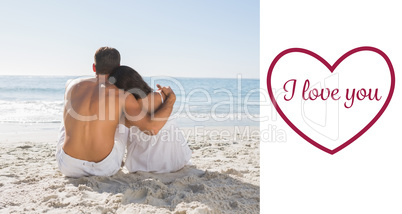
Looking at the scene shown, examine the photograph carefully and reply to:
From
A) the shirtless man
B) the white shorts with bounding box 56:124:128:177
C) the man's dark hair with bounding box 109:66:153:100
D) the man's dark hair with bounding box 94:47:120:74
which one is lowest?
the white shorts with bounding box 56:124:128:177

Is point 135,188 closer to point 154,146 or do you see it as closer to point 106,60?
point 154,146

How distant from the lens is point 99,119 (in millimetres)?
2990

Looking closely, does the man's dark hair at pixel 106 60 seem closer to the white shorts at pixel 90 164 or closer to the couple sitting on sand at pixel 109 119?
the couple sitting on sand at pixel 109 119

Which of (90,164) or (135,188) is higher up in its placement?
(90,164)

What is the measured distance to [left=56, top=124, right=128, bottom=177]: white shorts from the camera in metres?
3.15

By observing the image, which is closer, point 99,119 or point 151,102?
point 99,119

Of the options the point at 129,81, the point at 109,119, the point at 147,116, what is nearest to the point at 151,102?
the point at 147,116

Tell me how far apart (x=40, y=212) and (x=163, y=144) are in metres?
1.24

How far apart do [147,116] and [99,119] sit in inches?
16.5

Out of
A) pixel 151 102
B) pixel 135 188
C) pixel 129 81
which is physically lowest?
pixel 135 188

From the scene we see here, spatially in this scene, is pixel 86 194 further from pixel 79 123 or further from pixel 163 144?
pixel 163 144
